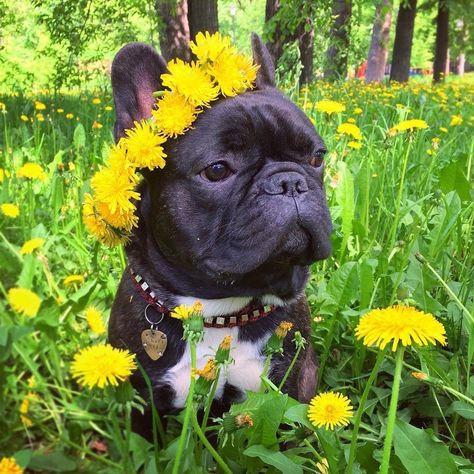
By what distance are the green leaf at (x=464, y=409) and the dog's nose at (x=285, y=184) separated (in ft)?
2.39

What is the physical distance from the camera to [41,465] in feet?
2.30

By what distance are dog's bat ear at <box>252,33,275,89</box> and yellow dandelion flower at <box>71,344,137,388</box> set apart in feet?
5.31

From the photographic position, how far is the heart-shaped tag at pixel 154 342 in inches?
70.0

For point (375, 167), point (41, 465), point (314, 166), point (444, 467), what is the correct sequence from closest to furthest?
point (41, 465), point (444, 467), point (314, 166), point (375, 167)

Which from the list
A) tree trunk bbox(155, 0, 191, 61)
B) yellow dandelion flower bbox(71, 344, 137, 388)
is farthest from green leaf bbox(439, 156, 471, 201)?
tree trunk bbox(155, 0, 191, 61)

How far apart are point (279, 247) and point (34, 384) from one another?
3.35 ft

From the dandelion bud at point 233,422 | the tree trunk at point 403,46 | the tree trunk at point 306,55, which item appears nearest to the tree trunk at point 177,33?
the tree trunk at point 306,55

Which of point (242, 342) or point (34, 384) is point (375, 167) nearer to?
point (242, 342)

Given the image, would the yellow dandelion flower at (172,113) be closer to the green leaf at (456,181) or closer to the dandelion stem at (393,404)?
the dandelion stem at (393,404)

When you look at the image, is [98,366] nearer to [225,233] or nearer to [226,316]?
[225,233]

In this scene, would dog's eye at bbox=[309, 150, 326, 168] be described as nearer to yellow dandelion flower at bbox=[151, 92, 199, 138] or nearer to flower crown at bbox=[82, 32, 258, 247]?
flower crown at bbox=[82, 32, 258, 247]

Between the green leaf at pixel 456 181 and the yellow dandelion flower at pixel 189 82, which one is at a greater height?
the yellow dandelion flower at pixel 189 82

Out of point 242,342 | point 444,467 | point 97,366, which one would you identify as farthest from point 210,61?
point 444,467

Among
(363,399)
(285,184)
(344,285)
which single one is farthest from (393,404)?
(344,285)
